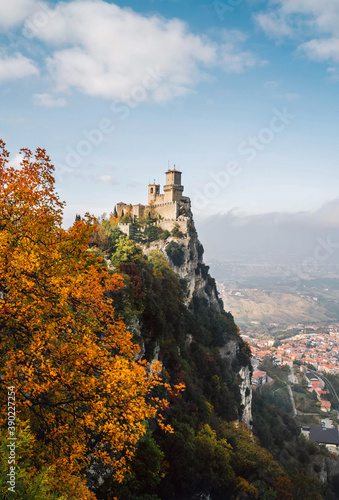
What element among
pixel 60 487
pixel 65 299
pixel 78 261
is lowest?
pixel 60 487

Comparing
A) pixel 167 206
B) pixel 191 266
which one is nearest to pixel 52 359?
pixel 191 266

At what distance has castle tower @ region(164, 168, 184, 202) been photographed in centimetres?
4925

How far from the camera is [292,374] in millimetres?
102250

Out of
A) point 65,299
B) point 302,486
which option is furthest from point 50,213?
point 302,486

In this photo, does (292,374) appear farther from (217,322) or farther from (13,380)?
(13,380)

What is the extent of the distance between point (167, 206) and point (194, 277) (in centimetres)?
1183

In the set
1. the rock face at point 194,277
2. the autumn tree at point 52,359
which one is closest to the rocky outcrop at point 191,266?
the rock face at point 194,277

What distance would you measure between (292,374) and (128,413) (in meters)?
110

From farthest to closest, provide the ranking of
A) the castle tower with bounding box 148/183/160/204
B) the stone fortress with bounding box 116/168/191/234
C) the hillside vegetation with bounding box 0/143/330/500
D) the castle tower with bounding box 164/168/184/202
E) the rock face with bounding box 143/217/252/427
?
the castle tower with bounding box 148/183/160/204, the castle tower with bounding box 164/168/184/202, the stone fortress with bounding box 116/168/191/234, the rock face with bounding box 143/217/252/427, the hillside vegetation with bounding box 0/143/330/500

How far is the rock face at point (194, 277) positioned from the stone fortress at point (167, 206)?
1.91m

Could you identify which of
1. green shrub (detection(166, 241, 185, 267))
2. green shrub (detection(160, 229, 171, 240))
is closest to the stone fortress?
green shrub (detection(160, 229, 171, 240))

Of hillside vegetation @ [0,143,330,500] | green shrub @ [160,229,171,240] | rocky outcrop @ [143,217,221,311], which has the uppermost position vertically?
green shrub @ [160,229,171,240]

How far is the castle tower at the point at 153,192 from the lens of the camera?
51781mm

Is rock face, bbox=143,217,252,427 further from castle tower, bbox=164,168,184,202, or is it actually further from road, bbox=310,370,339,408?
road, bbox=310,370,339,408
